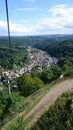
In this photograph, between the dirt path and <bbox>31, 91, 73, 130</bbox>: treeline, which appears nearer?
<bbox>31, 91, 73, 130</bbox>: treeline

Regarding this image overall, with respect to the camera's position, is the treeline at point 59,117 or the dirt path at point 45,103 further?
the dirt path at point 45,103

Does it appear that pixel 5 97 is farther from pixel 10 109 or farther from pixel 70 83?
pixel 70 83

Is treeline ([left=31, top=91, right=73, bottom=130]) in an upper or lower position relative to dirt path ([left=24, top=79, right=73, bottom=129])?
upper

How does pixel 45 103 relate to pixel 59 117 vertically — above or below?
below

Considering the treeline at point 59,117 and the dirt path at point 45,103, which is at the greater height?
the treeline at point 59,117
